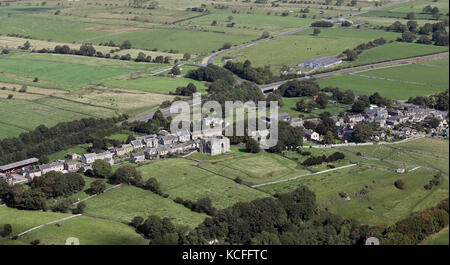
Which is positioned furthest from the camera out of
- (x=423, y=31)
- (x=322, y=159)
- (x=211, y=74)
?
(x=423, y=31)

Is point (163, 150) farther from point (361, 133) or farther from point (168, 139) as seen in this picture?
point (361, 133)

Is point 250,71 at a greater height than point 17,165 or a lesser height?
greater

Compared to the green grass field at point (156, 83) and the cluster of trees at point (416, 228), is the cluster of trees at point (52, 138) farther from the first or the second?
the cluster of trees at point (416, 228)

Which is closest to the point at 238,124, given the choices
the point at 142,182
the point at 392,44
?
the point at 142,182

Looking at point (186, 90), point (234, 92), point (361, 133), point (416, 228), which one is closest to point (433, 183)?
point (416, 228)

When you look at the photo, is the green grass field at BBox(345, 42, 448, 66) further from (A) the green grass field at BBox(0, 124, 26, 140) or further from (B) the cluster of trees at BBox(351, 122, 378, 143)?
(A) the green grass field at BBox(0, 124, 26, 140)

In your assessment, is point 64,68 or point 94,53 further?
point 94,53

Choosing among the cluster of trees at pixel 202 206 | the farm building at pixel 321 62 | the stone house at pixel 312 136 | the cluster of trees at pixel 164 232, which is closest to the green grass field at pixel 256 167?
the cluster of trees at pixel 202 206

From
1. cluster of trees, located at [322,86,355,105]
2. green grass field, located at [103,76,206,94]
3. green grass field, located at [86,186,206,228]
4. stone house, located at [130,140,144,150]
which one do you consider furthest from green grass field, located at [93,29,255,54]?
green grass field, located at [86,186,206,228]
